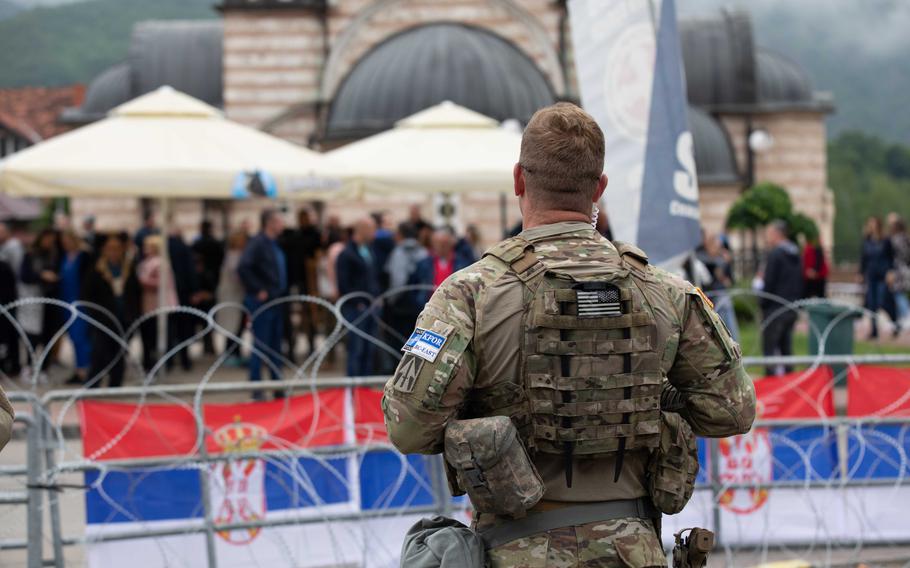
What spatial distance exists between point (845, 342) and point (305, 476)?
7353 mm

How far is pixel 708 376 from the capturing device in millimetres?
3832

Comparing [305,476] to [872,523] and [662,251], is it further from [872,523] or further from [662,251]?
[872,523]

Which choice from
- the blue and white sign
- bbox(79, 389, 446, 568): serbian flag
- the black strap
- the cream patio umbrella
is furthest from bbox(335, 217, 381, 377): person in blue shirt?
the black strap

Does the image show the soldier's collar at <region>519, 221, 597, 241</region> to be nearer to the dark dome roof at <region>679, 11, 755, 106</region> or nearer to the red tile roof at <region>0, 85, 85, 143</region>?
the dark dome roof at <region>679, 11, 755, 106</region>

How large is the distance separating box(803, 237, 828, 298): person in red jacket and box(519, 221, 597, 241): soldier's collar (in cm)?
1474

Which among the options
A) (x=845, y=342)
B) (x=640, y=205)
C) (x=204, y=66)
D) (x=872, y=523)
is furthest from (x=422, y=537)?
(x=204, y=66)

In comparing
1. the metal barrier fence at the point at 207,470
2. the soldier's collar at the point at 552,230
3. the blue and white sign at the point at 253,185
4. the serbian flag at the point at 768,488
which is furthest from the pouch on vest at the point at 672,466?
the blue and white sign at the point at 253,185

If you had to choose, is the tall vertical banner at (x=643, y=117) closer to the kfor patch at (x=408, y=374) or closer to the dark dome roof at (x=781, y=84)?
the kfor patch at (x=408, y=374)

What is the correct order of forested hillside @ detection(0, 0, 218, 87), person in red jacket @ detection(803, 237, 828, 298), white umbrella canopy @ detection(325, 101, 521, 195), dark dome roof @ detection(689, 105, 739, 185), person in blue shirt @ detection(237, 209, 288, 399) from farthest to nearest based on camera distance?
forested hillside @ detection(0, 0, 218, 87), dark dome roof @ detection(689, 105, 739, 185), person in red jacket @ detection(803, 237, 828, 298), white umbrella canopy @ detection(325, 101, 521, 195), person in blue shirt @ detection(237, 209, 288, 399)

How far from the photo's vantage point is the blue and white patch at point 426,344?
3.54m

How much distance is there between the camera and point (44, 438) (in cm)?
699

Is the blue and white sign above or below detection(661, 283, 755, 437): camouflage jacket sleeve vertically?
above

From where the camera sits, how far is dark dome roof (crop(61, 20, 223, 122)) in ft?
128

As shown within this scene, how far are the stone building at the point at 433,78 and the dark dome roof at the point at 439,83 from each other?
30 millimetres
